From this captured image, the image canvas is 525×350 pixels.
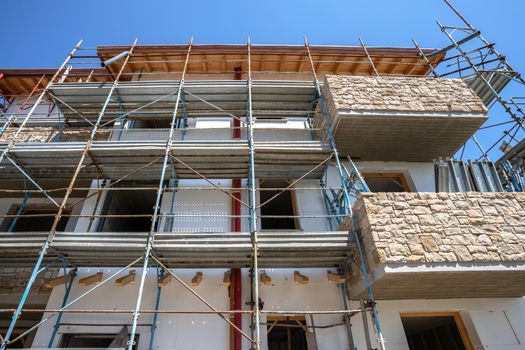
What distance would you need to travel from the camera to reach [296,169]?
861 centimetres

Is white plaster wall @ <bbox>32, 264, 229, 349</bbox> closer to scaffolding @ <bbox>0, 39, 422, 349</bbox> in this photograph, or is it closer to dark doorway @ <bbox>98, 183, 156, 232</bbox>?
scaffolding @ <bbox>0, 39, 422, 349</bbox>

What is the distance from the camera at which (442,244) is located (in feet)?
18.7

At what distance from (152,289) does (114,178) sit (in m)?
3.57

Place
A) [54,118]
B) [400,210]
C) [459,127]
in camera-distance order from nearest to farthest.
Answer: [400,210], [459,127], [54,118]

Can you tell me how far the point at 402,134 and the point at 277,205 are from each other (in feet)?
15.2

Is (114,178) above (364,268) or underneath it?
above

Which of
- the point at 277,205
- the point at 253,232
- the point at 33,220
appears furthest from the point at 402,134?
the point at 33,220

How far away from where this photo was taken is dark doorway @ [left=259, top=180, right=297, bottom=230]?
31.3ft

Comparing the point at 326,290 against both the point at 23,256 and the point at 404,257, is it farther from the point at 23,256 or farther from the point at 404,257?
the point at 23,256

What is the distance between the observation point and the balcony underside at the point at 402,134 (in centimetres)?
800

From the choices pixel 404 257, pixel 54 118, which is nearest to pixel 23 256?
pixel 54 118

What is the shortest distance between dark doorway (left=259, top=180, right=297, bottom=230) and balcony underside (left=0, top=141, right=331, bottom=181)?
32.7 inches

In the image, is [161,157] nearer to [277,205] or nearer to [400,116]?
[277,205]

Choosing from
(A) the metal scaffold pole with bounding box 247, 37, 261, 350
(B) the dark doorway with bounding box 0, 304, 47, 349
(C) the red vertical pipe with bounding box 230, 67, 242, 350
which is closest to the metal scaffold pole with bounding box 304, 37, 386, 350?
(A) the metal scaffold pole with bounding box 247, 37, 261, 350
